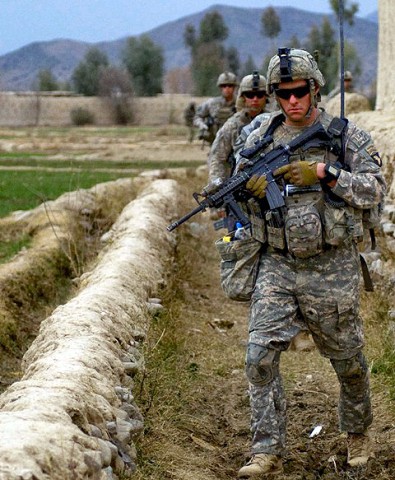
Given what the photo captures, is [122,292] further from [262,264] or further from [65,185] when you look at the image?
[65,185]

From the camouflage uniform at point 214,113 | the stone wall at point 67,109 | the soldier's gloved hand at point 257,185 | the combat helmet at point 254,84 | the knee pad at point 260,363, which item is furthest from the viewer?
the stone wall at point 67,109

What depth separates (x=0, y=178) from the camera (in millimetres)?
21984

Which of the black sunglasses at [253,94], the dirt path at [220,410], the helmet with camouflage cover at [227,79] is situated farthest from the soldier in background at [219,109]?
the dirt path at [220,410]

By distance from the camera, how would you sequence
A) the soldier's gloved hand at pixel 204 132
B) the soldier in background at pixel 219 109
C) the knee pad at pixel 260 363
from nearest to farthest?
1. the knee pad at pixel 260 363
2. the soldier in background at pixel 219 109
3. the soldier's gloved hand at pixel 204 132

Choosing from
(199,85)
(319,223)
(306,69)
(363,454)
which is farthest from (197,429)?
(199,85)

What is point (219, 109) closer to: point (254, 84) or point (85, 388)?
point (254, 84)

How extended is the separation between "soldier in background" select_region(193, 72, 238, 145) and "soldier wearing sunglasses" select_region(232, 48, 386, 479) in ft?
27.2

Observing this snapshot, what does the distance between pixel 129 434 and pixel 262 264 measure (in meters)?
1.09

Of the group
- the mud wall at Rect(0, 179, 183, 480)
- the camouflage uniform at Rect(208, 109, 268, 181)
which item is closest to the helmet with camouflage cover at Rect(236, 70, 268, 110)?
the camouflage uniform at Rect(208, 109, 268, 181)

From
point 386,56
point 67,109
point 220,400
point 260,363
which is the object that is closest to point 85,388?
point 260,363

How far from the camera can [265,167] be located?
5.39 m

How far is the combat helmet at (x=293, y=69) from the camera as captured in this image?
17.2 ft

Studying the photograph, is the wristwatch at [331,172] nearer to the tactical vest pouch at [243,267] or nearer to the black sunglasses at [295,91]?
the black sunglasses at [295,91]

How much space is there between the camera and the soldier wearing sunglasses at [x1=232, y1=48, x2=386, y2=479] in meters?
5.21
